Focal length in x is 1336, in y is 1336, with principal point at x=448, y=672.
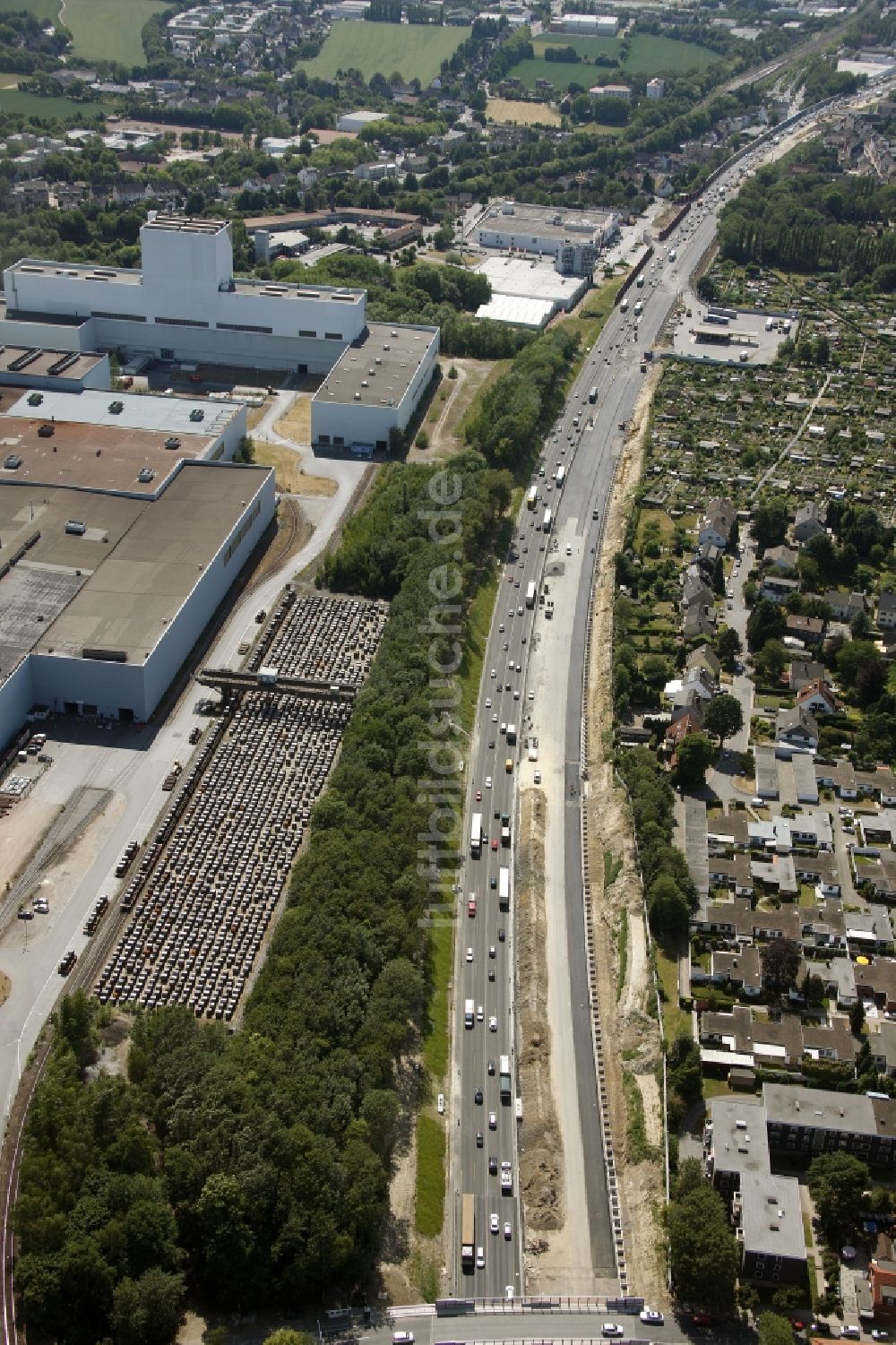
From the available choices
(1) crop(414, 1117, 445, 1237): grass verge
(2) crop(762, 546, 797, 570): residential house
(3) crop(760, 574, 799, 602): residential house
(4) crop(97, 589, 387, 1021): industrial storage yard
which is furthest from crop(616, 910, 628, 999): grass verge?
(2) crop(762, 546, 797, 570): residential house

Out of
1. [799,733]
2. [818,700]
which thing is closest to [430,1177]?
[799,733]

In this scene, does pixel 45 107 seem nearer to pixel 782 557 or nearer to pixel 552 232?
pixel 552 232

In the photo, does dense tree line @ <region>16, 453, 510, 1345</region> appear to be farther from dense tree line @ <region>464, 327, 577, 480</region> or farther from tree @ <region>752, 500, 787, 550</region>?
dense tree line @ <region>464, 327, 577, 480</region>

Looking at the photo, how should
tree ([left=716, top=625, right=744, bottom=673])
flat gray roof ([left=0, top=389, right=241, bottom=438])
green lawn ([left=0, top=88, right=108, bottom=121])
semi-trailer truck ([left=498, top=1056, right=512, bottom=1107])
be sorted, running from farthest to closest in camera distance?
green lawn ([left=0, top=88, right=108, bottom=121]) < flat gray roof ([left=0, top=389, right=241, bottom=438]) < tree ([left=716, top=625, right=744, bottom=673]) < semi-trailer truck ([left=498, top=1056, right=512, bottom=1107])

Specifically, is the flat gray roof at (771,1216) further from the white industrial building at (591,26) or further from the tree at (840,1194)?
the white industrial building at (591,26)

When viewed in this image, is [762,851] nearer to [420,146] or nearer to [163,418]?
[163,418]
